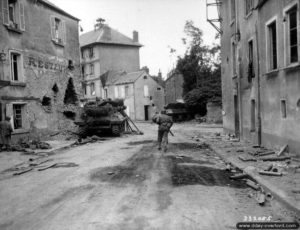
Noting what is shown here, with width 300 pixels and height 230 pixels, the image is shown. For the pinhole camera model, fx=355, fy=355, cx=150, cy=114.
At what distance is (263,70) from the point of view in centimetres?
1371

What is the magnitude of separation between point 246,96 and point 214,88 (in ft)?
76.4

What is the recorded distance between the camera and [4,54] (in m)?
17.8

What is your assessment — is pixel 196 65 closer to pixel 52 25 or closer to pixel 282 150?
pixel 52 25

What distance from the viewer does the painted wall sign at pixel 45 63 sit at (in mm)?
20125

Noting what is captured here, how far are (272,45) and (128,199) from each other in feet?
30.4

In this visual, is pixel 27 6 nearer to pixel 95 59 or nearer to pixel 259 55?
pixel 259 55

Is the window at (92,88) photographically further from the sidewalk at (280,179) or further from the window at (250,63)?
the sidewalk at (280,179)

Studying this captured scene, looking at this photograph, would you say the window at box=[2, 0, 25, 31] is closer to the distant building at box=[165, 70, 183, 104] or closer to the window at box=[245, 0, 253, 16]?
the window at box=[245, 0, 253, 16]

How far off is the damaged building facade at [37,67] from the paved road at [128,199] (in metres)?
9.25

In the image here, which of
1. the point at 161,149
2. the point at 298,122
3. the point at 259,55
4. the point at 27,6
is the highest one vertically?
the point at 27,6

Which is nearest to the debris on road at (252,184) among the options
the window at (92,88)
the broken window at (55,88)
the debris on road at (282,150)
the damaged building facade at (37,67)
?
the debris on road at (282,150)

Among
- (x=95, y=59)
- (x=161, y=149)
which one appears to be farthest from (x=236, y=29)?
(x=95, y=59)

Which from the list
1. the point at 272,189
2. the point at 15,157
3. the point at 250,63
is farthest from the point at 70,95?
the point at 272,189

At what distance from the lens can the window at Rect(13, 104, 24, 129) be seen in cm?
1899
